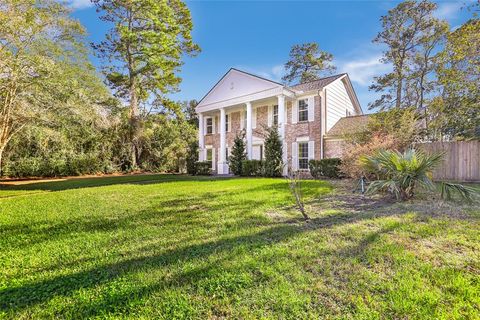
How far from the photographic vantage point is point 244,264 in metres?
3.19

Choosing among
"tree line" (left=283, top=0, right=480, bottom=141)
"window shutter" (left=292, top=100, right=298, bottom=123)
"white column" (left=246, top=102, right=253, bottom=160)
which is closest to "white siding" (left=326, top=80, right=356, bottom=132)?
"window shutter" (left=292, top=100, right=298, bottom=123)

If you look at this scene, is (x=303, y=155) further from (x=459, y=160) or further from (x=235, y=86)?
(x=459, y=160)

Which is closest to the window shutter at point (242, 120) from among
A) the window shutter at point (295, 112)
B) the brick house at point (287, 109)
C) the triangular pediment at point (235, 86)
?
the brick house at point (287, 109)

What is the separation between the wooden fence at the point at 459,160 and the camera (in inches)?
440

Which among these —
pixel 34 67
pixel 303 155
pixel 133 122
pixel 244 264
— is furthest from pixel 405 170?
pixel 133 122

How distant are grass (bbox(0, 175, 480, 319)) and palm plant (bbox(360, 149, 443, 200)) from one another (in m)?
0.66

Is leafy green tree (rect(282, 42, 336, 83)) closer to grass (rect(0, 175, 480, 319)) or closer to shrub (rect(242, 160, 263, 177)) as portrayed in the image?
shrub (rect(242, 160, 263, 177))

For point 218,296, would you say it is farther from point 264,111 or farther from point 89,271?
point 264,111

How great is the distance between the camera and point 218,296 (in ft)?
8.40

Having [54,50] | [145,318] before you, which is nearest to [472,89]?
[145,318]

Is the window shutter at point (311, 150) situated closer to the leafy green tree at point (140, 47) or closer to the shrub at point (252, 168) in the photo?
the shrub at point (252, 168)

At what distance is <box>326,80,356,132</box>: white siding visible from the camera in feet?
53.2

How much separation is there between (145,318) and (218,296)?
0.73 m

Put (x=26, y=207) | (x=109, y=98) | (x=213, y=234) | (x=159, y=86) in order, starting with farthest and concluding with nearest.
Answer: (x=159, y=86)
(x=109, y=98)
(x=26, y=207)
(x=213, y=234)
